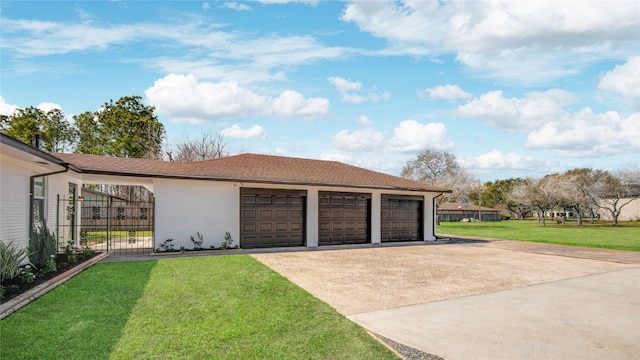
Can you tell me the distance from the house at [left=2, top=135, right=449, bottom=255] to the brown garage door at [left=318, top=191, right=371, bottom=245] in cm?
4

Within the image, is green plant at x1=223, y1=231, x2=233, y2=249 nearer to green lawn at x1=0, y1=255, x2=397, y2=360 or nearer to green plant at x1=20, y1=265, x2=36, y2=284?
green lawn at x1=0, y1=255, x2=397, y2=360

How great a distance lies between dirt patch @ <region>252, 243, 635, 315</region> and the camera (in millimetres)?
7128

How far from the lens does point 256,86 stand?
1642 centimetres

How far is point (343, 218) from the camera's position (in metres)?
16.1

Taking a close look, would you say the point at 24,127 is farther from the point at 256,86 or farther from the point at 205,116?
the point at 256,86

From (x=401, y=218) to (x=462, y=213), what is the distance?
42.1 m

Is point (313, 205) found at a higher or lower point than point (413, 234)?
higher

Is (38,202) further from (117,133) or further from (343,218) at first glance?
(117,133)

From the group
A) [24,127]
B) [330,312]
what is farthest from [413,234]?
[24,127]

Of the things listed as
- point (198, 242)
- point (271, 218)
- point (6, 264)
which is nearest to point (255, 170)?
point (271, 218)

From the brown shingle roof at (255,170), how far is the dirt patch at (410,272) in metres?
2.96

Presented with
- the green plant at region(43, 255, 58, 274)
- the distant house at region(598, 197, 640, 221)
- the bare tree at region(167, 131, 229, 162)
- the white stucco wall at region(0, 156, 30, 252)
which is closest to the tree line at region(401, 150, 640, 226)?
the distant house at region(598, 197, 640, 221)

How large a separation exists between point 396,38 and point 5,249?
13155 mm

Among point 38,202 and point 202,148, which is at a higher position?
point 202,148
